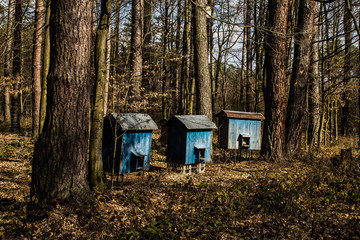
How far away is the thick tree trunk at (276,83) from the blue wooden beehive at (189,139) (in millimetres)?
2754

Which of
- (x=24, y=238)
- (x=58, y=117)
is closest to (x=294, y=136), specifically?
(x=58, y=117)

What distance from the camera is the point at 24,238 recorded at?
139 inches

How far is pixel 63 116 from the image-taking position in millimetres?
4250

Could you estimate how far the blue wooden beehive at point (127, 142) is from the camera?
5.68 metres

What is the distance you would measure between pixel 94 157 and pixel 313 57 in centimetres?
1184

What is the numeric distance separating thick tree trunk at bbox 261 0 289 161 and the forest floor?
200 cm

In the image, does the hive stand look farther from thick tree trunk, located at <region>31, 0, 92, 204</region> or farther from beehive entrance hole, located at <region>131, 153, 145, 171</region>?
thick tree trunk, located at <region>31, 0, 92, 204</region>

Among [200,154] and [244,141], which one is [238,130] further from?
[200,154]

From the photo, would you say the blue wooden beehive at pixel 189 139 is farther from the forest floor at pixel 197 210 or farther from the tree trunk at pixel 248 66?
the tree trunk at pixel 248 66

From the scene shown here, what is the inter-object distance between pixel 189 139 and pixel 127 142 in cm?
169

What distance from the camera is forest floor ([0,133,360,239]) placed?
12.6 feet

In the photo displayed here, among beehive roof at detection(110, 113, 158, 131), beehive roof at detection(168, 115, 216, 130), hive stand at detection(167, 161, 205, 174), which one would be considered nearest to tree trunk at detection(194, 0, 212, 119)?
beehive roof at detection(168, 115, 216, 130)

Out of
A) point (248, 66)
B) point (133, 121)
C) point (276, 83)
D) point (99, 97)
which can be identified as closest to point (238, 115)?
point (276, 83)

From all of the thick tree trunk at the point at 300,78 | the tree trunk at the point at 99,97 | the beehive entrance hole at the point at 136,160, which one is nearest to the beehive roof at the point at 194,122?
the beehive entrance hole at the point at 136,160
